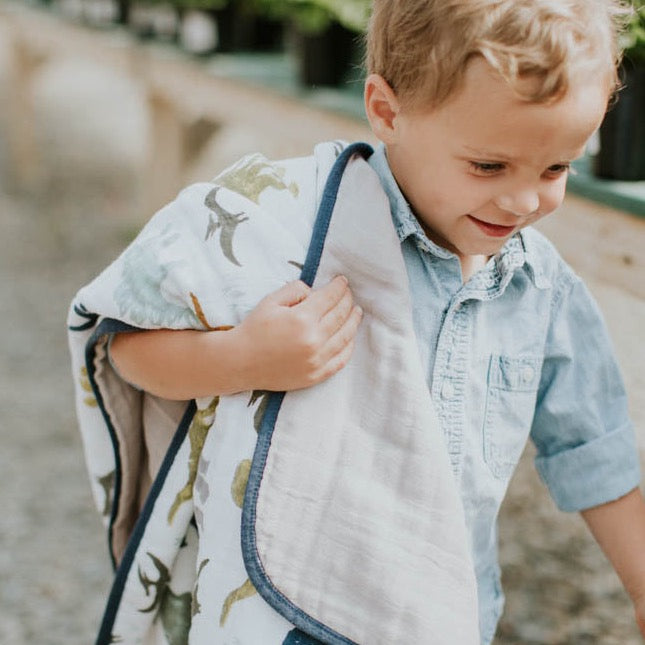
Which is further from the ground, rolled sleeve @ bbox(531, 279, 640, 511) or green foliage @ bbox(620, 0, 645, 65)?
green foliage @ bbox(620, 0, 645, 65)

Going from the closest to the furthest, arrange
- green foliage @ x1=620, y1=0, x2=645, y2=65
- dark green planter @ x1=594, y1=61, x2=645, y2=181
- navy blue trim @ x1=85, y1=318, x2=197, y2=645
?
navy blue trim @ x1=85, y1=318, x2=197, y2=645, green foliage @ x1=620, y1=0, x2=645, y2=65, dark green planter @ x1=594, y1=61, x2=645, y2=181

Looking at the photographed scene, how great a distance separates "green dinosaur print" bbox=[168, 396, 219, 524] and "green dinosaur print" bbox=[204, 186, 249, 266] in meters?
0.16

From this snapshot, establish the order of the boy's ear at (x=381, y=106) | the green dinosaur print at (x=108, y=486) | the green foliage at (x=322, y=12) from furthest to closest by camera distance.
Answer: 1. the green foliage at (x=322, y=12)
2. the green dinosaur print at (x=108, y=486)
3. the boy's ear at (x=381, y=106)

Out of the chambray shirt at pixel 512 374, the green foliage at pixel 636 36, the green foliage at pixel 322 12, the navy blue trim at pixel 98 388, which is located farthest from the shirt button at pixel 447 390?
the green foliage at pixel 322 12

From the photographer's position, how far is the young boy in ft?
2.75

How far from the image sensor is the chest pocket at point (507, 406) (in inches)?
40.3

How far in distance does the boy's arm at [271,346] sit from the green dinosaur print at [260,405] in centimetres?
2

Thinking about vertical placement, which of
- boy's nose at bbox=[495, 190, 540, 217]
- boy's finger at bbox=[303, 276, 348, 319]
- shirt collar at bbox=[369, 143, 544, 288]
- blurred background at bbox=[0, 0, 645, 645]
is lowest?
blurred background at bbox=[0, 0, 645, 645]

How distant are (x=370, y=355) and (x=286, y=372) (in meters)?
0.09

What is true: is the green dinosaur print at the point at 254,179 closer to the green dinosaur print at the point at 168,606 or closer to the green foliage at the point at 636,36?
the green dinosaur print at the point at 168,606

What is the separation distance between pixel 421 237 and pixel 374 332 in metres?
0.11

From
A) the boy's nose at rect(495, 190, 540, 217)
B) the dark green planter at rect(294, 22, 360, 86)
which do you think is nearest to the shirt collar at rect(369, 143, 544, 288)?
the boy's nose at rect(495, 190, 540, 217)

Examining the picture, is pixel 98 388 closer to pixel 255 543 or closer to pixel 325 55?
pixel 255 543

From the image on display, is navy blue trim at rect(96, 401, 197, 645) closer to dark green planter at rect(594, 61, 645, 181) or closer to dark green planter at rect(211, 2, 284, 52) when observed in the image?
dark green planter at rect(594, 61, 645, 181)
